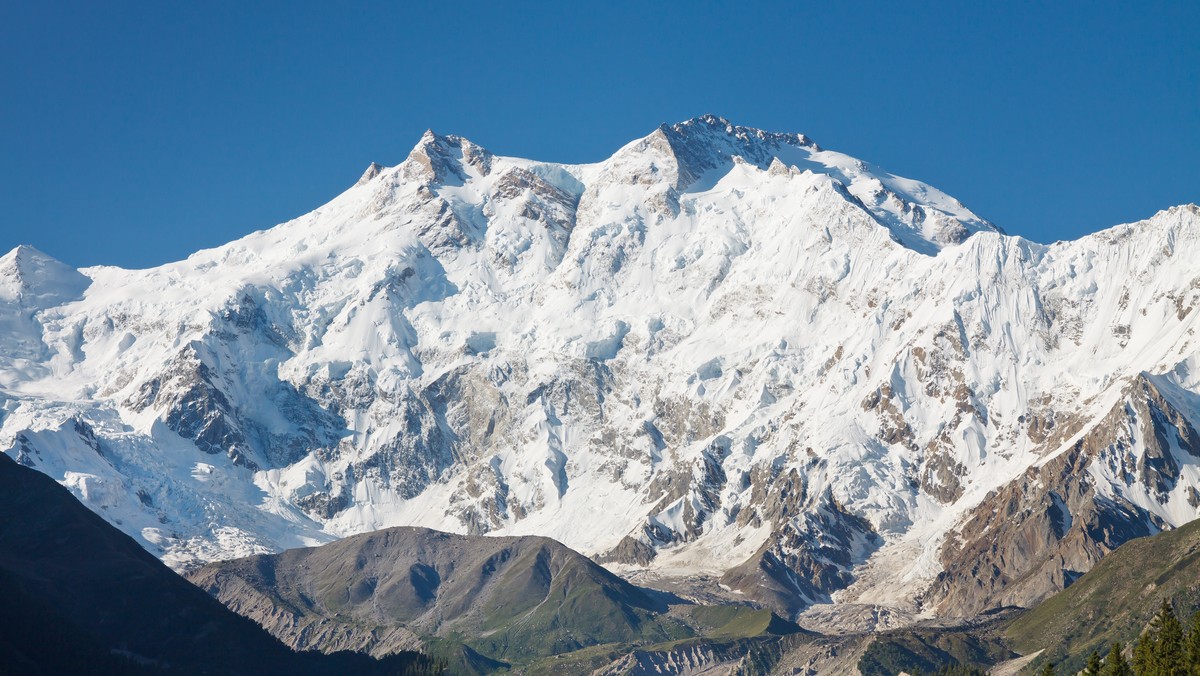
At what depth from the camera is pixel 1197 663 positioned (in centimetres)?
19825
